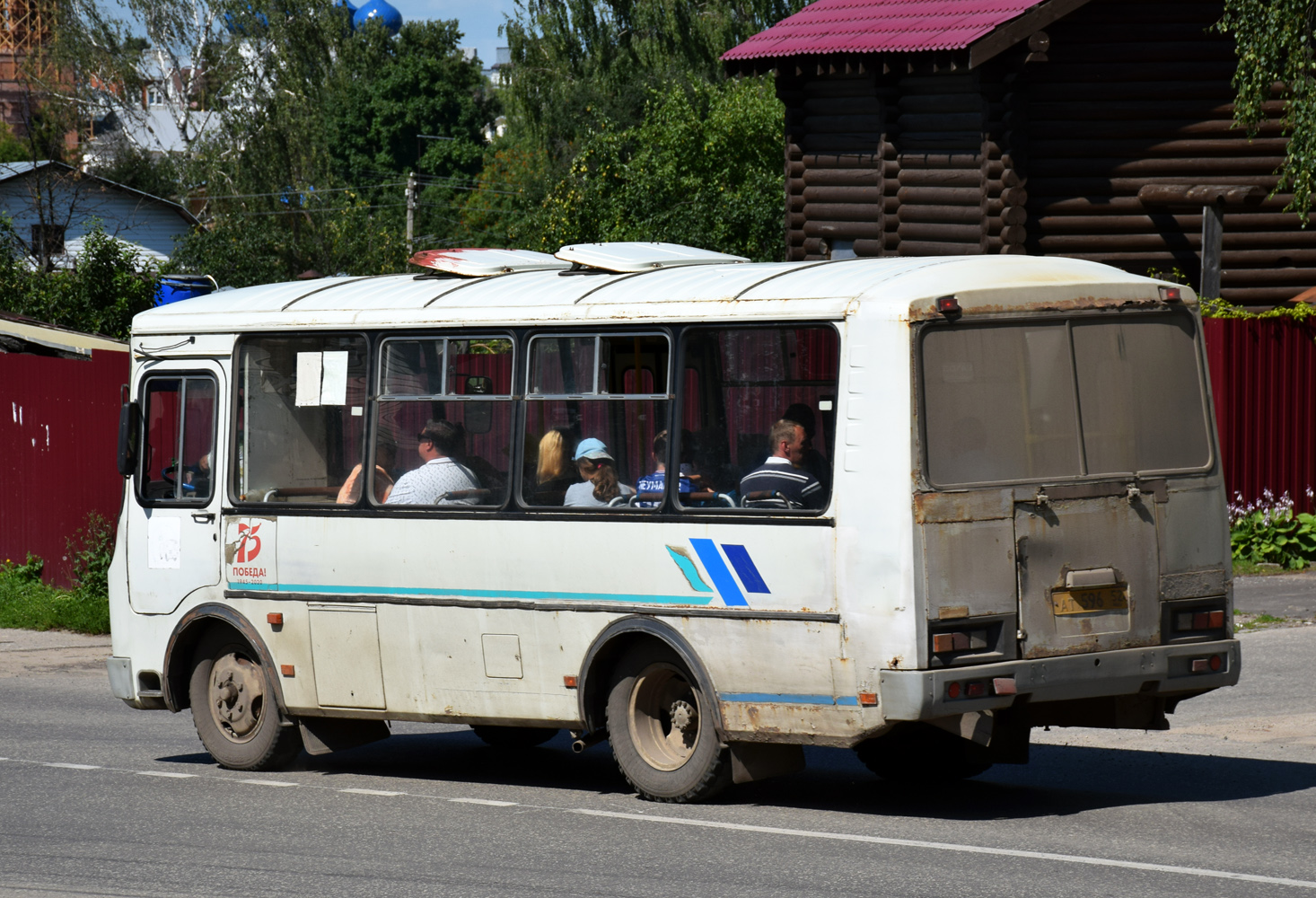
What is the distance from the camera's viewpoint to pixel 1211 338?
18234mm

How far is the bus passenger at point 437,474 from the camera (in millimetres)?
9531

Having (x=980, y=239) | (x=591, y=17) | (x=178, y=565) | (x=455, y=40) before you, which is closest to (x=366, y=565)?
(x=178, y=565)

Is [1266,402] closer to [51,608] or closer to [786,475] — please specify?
[786,475]

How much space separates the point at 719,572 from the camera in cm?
851

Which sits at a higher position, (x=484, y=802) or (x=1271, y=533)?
(x=1271, y=533)

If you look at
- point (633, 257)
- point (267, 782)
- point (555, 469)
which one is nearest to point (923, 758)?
point (555, 469)

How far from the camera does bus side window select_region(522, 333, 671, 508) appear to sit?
8852 mm

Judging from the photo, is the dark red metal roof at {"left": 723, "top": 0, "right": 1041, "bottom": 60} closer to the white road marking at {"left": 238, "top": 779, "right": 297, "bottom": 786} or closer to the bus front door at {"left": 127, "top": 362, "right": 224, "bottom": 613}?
the bus front door at {"left": 127, "top": 362, "right": 224, "bottom": 613}

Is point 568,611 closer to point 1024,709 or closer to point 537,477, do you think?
point 537,477

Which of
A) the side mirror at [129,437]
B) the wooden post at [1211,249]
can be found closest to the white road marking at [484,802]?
the side mirror at [129,437]

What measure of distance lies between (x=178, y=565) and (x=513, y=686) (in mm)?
2471

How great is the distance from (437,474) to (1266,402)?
11.4 m

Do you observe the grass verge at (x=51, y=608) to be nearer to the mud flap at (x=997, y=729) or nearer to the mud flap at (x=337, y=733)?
the mud flap at (x=337, y=733)

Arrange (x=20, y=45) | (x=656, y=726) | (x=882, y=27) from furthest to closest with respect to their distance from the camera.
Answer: (x=20, y=45), (x=882, y=27), (x=656, y=726)
